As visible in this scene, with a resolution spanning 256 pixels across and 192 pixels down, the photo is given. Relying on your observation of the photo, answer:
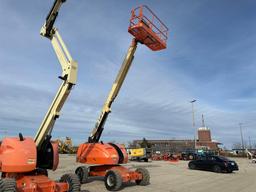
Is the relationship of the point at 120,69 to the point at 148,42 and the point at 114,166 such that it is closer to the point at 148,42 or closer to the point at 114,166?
the point at 148,42

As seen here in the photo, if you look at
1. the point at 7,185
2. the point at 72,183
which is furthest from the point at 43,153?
the point at 7,185

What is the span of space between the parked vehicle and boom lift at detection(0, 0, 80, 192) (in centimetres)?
1704

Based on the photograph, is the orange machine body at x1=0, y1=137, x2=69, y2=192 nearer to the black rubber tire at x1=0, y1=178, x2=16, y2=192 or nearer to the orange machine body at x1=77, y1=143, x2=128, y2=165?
the black rubber tire at x1=0, y1=178, x2=16, y2=192

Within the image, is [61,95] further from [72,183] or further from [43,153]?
[72,183]

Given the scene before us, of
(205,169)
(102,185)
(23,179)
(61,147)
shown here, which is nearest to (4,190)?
(23,179)

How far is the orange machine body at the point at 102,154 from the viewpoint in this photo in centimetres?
1419

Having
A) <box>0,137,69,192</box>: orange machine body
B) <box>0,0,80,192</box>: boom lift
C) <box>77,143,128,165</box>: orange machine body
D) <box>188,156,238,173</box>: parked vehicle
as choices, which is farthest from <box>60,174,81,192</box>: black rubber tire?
<box>188,156,238,173</box>: parked vehicle

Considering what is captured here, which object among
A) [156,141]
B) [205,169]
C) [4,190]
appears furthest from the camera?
[156,141]

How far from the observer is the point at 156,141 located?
116250mm

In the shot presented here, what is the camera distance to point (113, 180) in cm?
1332

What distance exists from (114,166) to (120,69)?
17.1 feet

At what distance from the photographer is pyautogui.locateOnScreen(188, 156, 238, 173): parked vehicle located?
2420 cm

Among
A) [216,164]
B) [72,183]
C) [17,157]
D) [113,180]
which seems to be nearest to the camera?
[17,157]

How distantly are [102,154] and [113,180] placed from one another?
1482 mm
